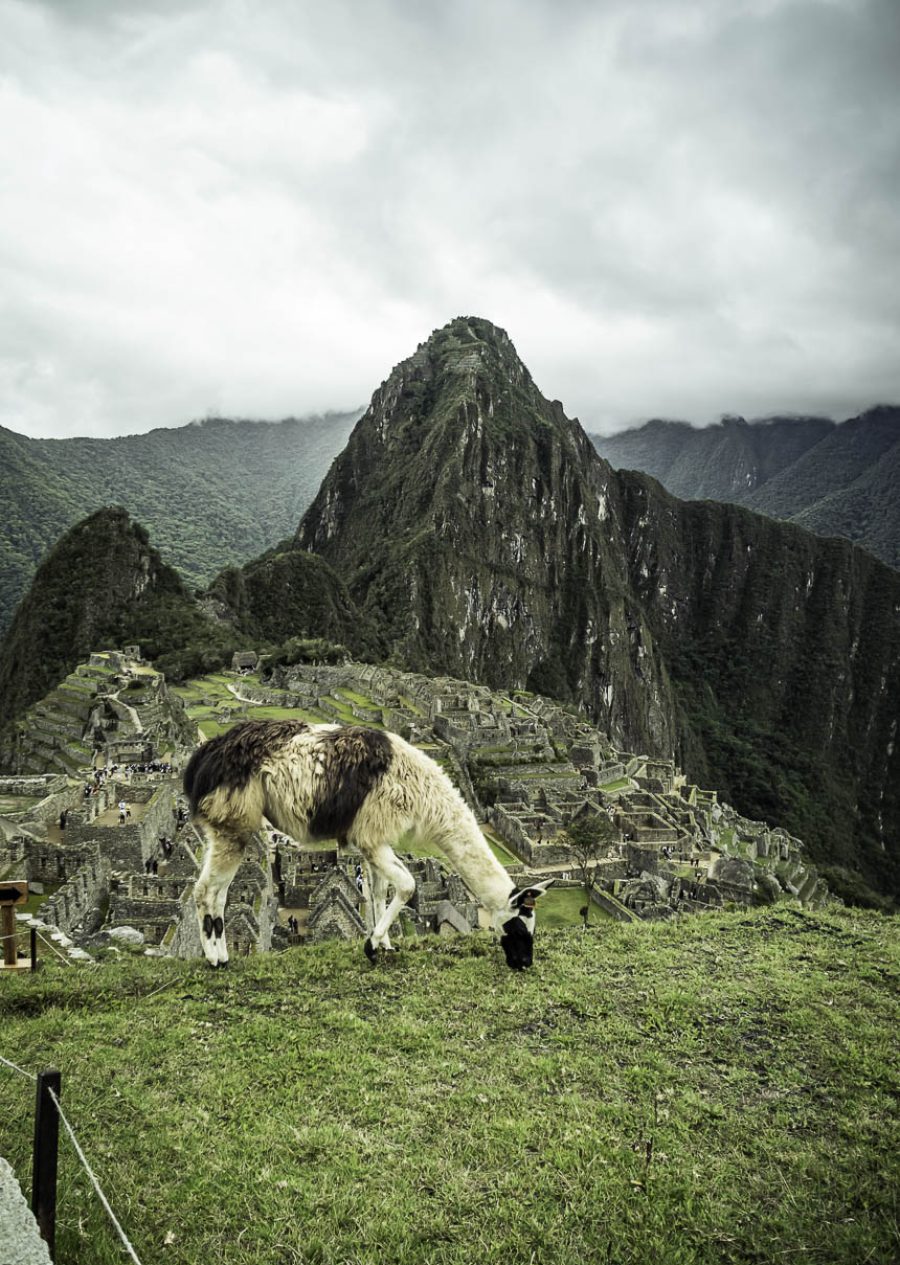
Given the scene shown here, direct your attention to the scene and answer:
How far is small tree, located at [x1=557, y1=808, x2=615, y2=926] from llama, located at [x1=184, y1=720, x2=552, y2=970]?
17422mm

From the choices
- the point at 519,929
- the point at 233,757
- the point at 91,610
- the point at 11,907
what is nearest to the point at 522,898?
the point at 519,929

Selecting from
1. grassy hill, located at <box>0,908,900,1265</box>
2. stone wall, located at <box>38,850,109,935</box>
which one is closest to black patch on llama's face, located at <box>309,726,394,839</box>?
grassy hill, located at <box>0,908,900,1265</box>

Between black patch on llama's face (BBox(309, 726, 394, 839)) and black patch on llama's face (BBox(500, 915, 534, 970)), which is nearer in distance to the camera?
black patch on llama's face (BBox(309, 726, 394, 839))

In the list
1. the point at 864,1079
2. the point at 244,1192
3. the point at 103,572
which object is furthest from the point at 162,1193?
the point at 103,572

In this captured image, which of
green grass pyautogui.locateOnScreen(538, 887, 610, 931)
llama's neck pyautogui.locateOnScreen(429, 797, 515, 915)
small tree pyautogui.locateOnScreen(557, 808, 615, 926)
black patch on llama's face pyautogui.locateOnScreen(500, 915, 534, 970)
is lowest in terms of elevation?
green grass pyautogui.locateOnScreen(538, 887, 610, 931)

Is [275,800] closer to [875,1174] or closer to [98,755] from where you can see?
[875,1174]

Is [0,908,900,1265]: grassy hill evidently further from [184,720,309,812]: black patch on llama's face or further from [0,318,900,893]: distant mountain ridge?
[0,318,900,893]: distant mountain ridge

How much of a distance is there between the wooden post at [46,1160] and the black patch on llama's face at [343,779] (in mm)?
2836

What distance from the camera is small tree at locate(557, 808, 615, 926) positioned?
23172 mm

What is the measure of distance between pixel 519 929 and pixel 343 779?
1.86 meters

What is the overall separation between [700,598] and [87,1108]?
675 ft

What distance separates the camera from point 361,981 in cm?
526

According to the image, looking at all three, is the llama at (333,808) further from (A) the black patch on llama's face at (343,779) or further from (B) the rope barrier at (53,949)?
(B) the rope barrier at (53,949)

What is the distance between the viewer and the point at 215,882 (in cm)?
546
